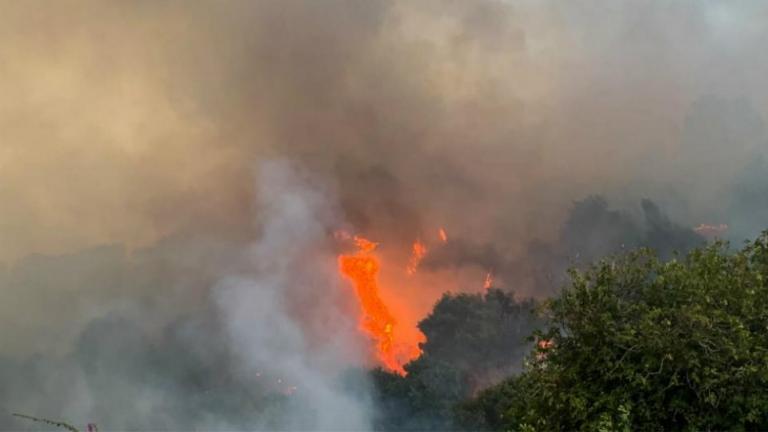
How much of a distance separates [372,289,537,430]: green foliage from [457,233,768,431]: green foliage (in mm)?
53844

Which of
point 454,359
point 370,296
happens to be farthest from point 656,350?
point 370,296

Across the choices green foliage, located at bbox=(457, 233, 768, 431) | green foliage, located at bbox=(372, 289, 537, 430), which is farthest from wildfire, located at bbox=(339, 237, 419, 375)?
green foliage, located at bbox=(457, 233, 768, 431)

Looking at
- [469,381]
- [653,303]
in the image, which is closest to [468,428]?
[469,381]

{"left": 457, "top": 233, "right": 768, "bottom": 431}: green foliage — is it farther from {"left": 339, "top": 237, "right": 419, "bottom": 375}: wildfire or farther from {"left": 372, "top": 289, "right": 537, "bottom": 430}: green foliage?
{"left": 339, "top": 237, "right": 419, "bottom": 375}: wildfire

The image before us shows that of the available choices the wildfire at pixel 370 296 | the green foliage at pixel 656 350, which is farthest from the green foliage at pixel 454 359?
the green foliage at pixel 656 350

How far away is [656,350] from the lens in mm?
21516

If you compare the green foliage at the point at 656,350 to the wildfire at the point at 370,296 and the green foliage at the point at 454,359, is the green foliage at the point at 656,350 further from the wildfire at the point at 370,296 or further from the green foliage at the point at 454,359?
the wildfire at the point at 370,296

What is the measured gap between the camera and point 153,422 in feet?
273

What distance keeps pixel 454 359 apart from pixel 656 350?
236 ft

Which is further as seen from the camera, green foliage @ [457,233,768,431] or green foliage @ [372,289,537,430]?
green foliage @ [372,289,537,430]

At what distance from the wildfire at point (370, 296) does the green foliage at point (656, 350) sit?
7728cm

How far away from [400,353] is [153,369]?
125 ft

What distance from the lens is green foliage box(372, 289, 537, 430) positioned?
80.9 meters

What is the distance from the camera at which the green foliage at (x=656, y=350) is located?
2050 cm
